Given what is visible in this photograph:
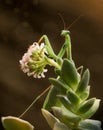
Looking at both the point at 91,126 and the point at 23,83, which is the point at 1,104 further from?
the point at 91,126

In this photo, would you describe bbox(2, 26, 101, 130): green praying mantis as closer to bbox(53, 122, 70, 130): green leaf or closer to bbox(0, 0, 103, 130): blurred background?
bbox(53, 122, 70, 130): green leaf

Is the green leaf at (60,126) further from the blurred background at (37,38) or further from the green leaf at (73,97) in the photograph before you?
the blurred background at (37,38)

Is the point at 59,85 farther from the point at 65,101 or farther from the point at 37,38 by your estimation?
the point at 37,38

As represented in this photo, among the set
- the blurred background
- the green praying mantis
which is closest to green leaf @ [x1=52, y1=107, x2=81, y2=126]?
the green praying mantis

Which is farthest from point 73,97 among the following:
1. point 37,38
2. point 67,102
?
point 37,38

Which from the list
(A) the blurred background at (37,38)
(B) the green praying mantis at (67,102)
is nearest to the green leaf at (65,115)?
(B) the green praying mantis at (67,102)
